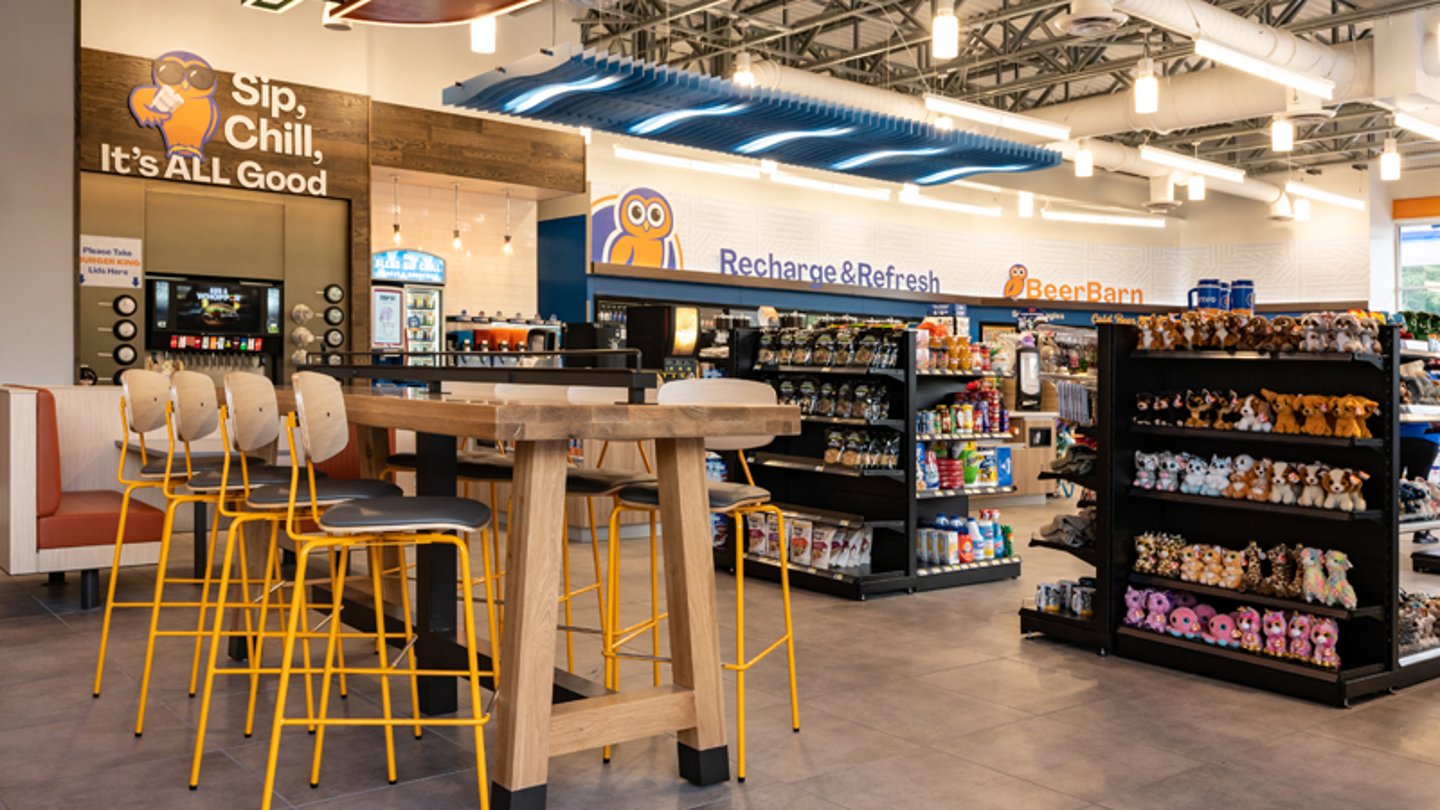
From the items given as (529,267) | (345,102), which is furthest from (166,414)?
(529,267)

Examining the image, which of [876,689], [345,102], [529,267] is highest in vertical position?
[345,102]

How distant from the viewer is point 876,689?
14.2 ft

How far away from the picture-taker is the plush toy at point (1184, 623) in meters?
4.66

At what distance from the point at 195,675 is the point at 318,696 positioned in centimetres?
42

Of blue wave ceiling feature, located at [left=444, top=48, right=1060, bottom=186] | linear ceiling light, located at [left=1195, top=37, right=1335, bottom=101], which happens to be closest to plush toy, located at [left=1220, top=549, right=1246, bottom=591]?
blue wave ceiling feature, located at [left=444, top=48, right=1060, bottom=186]

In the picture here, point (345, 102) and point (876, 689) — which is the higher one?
point (345, 102)

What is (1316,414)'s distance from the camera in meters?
4.35

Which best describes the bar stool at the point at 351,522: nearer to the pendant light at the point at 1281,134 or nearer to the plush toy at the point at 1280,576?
the plush toy at the point at 1280,576

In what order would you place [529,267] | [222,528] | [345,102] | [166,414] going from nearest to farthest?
[166,414]
[222,528]
[345,102]
[529,267]

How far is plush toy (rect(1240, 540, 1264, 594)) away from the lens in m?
4.49

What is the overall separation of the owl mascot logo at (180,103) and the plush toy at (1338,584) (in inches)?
332

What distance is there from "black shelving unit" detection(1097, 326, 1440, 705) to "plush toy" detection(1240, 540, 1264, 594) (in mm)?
48

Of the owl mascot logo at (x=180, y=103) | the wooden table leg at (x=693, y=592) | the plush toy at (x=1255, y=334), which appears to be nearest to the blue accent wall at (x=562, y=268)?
the owl mascot logo at (x=180, y=103)

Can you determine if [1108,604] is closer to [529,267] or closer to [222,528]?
[222,528]
